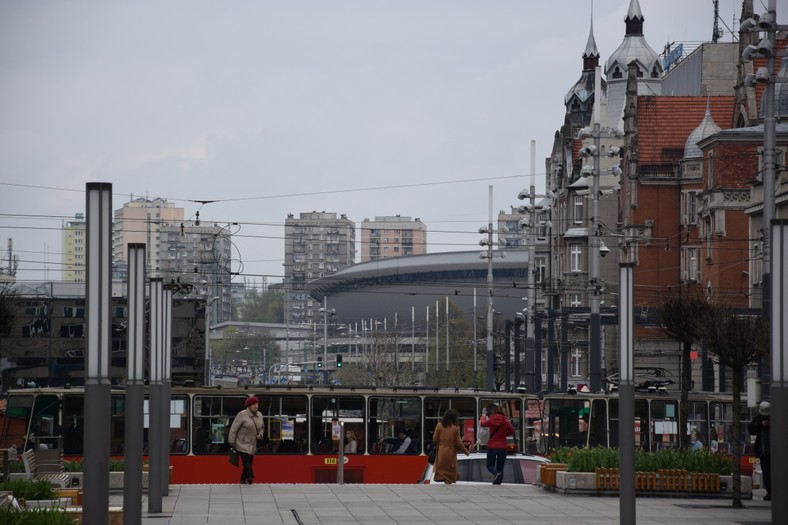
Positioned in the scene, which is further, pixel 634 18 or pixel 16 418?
pixel 634 18

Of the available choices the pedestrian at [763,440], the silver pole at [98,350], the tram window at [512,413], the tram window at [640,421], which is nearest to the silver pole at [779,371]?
the silver pole at [98,350]

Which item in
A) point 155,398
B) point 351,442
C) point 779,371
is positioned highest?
point 779,371

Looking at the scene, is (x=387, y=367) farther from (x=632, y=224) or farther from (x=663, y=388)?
(x=663, y=388)

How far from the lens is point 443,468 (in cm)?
2720

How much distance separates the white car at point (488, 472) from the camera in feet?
95.1

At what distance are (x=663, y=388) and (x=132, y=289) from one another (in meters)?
24.5

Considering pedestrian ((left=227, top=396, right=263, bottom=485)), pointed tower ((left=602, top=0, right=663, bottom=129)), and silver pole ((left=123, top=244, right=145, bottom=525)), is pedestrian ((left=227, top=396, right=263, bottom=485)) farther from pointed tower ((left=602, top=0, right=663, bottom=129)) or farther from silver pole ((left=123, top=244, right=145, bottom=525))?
pointed tower ((left=602, top=0, right=663, bottom=129))

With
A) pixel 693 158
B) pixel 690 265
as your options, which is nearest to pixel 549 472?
pixel 690 265

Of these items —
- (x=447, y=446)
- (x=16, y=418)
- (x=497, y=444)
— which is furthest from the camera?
(x=16, y=418)

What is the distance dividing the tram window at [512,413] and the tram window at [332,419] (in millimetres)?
3005

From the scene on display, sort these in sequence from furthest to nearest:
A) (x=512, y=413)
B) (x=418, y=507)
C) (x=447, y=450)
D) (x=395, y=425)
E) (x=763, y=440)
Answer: (x=512, y=413)
(x=395, y=425)
(x=447, y=450)
(x=763, y=440)
(x=418, y=507)

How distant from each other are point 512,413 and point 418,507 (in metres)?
16.6

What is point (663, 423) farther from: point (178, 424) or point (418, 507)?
point (418, 507)

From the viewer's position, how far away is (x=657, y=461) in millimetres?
25203
